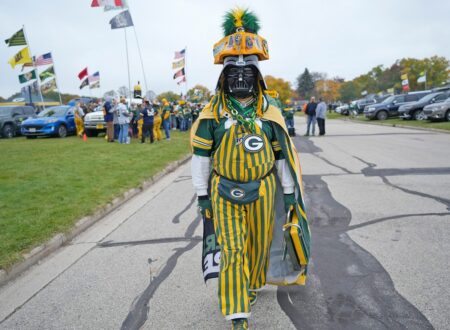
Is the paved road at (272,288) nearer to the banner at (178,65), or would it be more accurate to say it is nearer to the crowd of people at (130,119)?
the crowd of people at (130,119)

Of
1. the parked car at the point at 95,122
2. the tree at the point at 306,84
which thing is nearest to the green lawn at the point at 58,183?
the parked car at the point at 95,122

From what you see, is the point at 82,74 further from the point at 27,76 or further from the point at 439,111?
the point at 439,111

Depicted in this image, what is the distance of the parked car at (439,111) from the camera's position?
63.0 ft

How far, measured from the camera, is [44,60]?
24.9 m

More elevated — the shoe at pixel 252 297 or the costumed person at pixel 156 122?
the costumed person at pixel 156 122

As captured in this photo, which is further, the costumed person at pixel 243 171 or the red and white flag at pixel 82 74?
the red and white flag at pixel 82 74

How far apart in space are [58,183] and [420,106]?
2157cm

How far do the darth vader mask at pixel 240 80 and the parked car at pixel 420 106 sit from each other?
21.8 meters

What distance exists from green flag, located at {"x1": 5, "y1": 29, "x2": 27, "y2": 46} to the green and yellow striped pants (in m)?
23.3

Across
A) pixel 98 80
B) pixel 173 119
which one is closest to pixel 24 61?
pixel 98 80

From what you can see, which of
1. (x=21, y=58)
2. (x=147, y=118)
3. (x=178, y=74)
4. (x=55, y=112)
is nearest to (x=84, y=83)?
(x=21, y=58)

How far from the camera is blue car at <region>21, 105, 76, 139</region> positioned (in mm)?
18122

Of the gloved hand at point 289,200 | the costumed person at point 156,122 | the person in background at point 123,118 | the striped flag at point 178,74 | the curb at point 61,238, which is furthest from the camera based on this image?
the striped flag at point 178,74

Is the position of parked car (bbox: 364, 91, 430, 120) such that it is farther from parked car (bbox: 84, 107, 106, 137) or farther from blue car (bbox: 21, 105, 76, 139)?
blue car (bbox: 21, 105, 76, 139)
